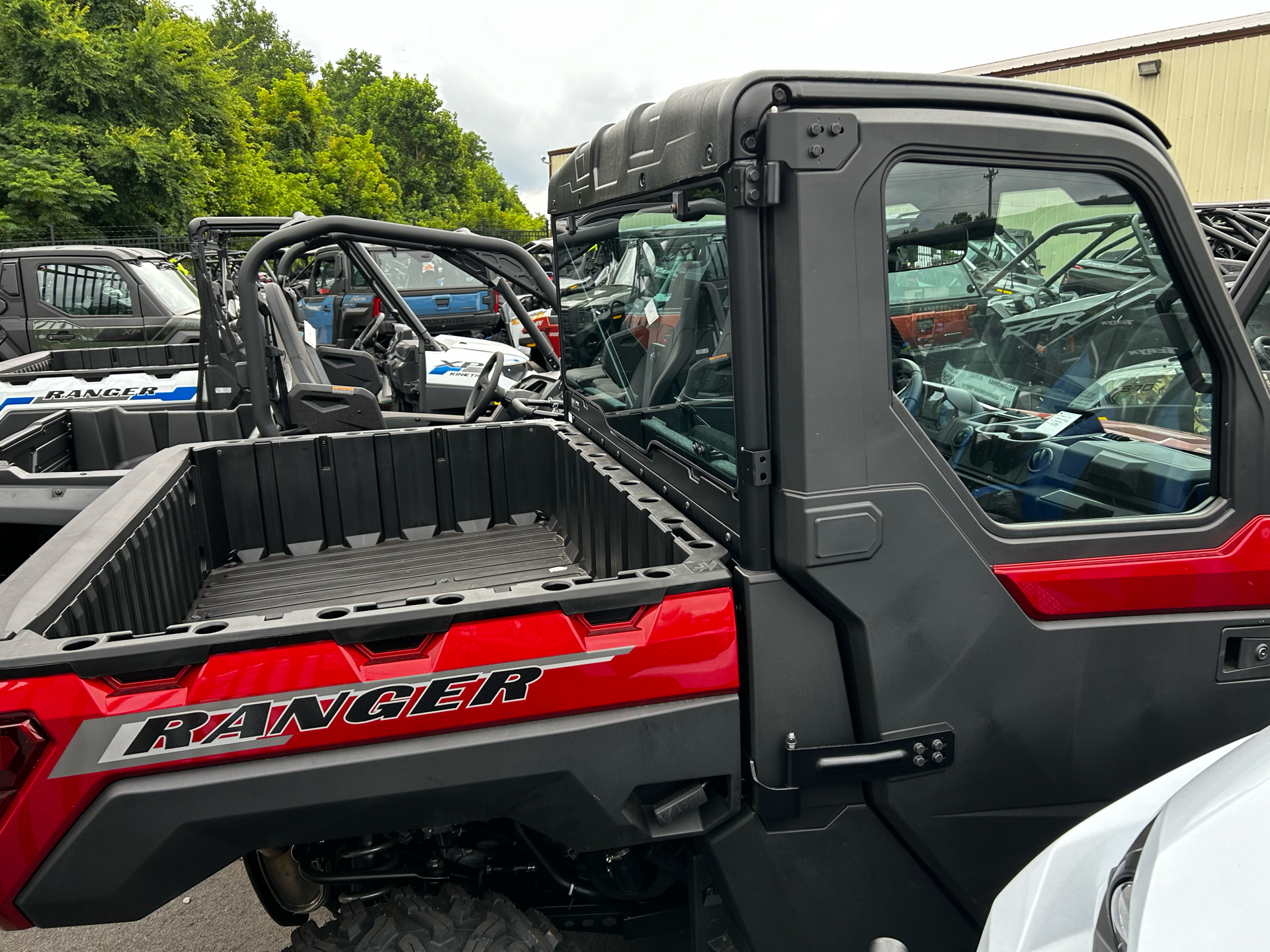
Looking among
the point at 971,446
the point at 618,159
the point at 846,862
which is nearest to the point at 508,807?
the point at 846,862

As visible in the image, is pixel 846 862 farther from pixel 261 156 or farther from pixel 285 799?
pixel 261 156

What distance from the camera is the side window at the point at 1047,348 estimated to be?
1.72 m

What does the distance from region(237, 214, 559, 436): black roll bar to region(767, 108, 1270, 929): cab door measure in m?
2.50

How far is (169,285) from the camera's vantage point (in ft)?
36.0

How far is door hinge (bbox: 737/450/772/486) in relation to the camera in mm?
1697

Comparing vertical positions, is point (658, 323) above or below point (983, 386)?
Result: above

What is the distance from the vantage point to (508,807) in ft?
5.55

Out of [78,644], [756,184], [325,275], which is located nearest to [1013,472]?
[756,184]

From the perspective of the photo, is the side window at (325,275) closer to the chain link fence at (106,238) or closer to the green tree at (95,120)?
the chain link fence at (106,238)

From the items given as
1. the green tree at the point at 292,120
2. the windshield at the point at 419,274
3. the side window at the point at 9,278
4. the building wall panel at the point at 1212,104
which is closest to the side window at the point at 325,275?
the windshield at the point at 419,274

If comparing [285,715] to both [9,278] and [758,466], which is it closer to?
[758,466]

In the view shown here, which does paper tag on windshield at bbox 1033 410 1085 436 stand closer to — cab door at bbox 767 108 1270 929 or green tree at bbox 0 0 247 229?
cab door at bbox 767 108 1270 929

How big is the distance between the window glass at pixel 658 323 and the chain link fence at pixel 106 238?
1704 centimetres

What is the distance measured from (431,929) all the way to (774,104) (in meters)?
1.68
